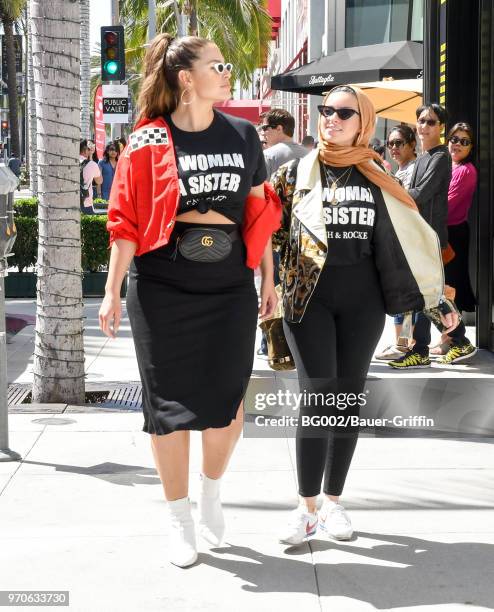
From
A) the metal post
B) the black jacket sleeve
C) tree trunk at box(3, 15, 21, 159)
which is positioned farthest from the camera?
tree trunk at box(3, 15, 21, 159)

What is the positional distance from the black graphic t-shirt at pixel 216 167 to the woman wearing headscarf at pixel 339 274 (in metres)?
0.33

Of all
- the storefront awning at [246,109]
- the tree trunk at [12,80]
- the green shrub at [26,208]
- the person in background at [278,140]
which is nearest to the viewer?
the person in background at [278,140]

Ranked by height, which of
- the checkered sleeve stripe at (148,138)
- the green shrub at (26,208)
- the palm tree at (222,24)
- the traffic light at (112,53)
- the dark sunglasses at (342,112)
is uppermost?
the palm tree at (222,24)

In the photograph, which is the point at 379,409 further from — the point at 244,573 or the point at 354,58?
the point at 354,58

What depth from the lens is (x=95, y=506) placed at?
4.83 meters

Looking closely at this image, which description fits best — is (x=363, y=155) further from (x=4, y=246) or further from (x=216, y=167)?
(x=4, y=246)

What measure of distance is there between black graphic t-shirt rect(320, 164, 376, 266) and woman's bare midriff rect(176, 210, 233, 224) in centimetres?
46

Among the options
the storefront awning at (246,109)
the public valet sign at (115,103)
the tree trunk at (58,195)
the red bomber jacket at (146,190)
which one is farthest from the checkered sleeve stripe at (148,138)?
the storefront awning at (246,109)

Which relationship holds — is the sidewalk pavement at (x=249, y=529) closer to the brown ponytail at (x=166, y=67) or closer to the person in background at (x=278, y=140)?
the brown ponytail at (x=166, y=67)

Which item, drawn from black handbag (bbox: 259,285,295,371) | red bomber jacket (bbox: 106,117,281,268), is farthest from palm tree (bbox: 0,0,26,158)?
Result: red bomber jacket (bbox: 106,117,281,268)

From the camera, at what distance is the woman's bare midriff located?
4.00 m

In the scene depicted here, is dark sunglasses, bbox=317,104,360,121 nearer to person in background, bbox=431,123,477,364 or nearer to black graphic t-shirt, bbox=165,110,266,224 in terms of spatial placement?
black graphic t-shirt, bbox=165,110,266,224

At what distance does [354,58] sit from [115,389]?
11254 mm

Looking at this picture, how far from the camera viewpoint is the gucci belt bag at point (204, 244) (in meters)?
3.97
